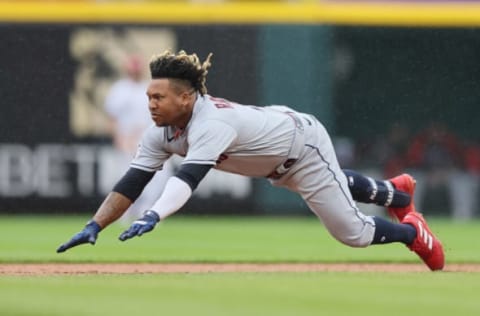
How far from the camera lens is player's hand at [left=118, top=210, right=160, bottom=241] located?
7.07 meters

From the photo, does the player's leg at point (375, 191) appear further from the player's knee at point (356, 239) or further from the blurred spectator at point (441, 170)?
the blurred spectator at point (441, 170)

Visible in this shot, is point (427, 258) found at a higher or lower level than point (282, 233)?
higher

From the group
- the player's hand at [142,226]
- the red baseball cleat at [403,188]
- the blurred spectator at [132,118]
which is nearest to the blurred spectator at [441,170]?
the blurred spectator at [132,118]

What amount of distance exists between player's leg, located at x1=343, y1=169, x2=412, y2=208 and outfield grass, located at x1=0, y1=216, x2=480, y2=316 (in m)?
0.48

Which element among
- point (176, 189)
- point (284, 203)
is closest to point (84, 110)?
point (284, 203)

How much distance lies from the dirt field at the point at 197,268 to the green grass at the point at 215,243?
40cm

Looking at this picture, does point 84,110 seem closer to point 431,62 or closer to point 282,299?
point 431,62

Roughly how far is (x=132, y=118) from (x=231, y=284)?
7334mm

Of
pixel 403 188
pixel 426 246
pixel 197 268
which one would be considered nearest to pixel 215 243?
pixel 197 268

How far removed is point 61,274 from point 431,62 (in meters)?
8.27

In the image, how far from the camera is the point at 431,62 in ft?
51.5

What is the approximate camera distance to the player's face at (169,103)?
7648 mm

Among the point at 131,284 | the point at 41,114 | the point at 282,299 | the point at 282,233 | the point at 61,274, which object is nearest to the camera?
the point at 282,299

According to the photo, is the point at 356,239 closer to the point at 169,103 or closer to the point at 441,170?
the point at 169,103
